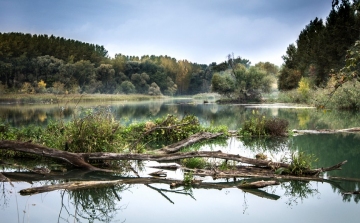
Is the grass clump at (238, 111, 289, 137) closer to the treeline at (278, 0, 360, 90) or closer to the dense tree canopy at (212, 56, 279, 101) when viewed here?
the treeline at (278, 0, 360, 90)

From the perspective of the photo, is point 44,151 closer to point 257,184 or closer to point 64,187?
point 64,187

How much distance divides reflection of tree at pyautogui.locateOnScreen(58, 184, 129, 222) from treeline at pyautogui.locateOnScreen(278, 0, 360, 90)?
25668 millimetres

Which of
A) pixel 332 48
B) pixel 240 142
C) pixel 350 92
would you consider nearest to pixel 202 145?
pixel 240 142

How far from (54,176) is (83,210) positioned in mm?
2365

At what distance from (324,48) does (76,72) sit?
4705 cm

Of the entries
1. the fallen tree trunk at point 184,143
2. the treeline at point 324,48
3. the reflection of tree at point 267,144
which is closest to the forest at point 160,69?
the treeline at point 324,48

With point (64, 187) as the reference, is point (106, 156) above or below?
above

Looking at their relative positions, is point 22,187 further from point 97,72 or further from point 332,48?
point 97,72

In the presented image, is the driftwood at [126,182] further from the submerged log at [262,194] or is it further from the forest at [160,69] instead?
the forest at [160,69]

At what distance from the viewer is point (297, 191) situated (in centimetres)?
711

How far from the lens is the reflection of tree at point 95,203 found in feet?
19.2

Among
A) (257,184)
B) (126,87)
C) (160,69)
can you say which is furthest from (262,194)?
(160,69)

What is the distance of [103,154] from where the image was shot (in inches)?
335

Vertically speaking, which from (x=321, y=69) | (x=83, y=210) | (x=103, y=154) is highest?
(x=321, y=69)
